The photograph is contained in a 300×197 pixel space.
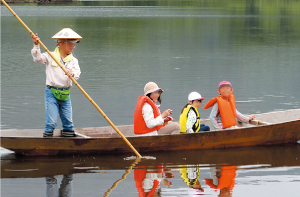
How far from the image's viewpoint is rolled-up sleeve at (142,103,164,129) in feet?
32.5

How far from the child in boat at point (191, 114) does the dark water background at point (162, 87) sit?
1.55 ft

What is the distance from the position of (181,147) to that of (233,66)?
47.2ft

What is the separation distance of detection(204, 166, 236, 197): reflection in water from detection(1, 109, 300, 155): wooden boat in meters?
1.14

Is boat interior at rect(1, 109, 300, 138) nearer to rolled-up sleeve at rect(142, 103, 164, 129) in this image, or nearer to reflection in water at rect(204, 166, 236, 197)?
rolled-up sleeve at rect(142, 103, 164, 129)

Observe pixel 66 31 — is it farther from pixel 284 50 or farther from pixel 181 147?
pixel 284 50

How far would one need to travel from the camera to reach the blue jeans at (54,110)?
959cm

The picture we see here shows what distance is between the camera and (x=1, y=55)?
1092 inches

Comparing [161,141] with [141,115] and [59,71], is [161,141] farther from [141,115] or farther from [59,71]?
[59,71]

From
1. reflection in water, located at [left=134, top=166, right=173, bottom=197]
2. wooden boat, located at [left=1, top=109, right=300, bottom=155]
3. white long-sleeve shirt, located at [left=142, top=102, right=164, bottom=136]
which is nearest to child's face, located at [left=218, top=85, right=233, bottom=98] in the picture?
wooden boat, located at [left=1, top=109, right=300, bottom=155]

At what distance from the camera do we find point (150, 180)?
851cm

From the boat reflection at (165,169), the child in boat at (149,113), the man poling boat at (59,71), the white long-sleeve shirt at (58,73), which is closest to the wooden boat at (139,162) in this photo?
the boat reflection at (165,169)

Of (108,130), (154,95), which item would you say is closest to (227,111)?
(154,95)

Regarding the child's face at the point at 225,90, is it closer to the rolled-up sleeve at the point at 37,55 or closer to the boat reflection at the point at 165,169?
the boat reflection at the point at 165,169

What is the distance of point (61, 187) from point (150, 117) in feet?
7.81
